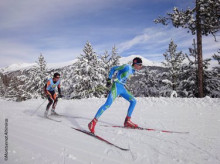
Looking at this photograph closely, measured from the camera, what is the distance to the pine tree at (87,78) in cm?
2173

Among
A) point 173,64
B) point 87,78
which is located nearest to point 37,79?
point 87,78

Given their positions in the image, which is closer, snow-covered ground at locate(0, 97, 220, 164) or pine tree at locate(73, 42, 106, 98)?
snow-covered ground at locate(0, 97, 220, 164)

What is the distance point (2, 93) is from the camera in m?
60.1

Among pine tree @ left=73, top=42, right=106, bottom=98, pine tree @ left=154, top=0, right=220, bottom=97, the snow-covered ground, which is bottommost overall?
the snow-covered ground

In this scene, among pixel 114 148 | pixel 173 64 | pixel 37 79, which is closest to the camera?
pixel 114 148

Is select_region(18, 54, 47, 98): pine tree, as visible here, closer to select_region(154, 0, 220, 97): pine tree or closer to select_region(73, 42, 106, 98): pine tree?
select_region(73, 42, 106, 98): pine tree

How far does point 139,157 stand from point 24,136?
3.14 m

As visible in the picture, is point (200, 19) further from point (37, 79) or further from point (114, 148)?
point (37, 79)

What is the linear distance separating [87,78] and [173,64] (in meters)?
12.2

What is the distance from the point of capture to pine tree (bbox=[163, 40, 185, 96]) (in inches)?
804

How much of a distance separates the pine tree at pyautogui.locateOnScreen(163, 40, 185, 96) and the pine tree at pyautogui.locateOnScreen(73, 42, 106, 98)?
366 inches

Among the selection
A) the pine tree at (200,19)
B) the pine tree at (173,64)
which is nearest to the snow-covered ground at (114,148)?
the pine tree at (200,19)

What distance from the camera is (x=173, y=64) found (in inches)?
843

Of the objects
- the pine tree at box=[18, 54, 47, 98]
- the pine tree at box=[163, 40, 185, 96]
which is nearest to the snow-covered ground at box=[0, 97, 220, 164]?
the pine tree at box=[163, 40, 185, 96]
